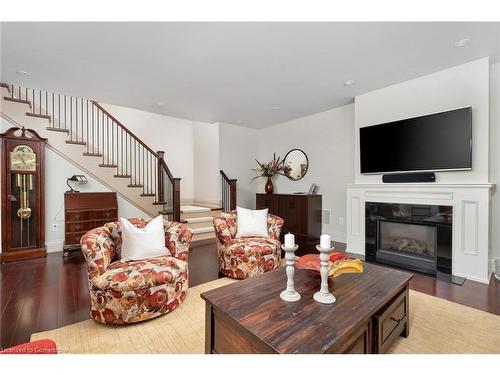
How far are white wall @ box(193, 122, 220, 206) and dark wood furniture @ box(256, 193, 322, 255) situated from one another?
152cm

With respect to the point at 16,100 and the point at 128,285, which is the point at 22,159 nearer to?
the point at 16,100

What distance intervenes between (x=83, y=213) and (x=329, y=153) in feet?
14.3

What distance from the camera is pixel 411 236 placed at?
3268mm

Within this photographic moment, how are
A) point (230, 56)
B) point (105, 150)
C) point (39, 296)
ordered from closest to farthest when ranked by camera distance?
point (39, 296), point (230, 56), point (105, 150)

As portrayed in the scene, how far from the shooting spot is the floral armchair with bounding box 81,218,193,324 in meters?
1.80

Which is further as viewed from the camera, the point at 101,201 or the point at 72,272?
the point at 101,201

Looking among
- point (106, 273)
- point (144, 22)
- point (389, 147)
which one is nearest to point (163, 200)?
point (106, 273)

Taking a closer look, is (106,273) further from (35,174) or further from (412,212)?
(412,212)

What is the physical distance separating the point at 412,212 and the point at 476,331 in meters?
1.64

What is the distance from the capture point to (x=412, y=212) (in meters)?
3.14

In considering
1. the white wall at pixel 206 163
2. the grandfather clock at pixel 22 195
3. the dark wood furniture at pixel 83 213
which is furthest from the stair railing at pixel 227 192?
the grandfather clock at pixel 22 195

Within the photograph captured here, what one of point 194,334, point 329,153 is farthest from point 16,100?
point 329,153

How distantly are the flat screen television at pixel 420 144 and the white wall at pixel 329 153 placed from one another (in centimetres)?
64

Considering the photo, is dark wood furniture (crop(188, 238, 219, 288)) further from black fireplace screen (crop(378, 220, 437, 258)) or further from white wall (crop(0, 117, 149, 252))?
black fireplace screen (crop(378, 220, 437, 258))
